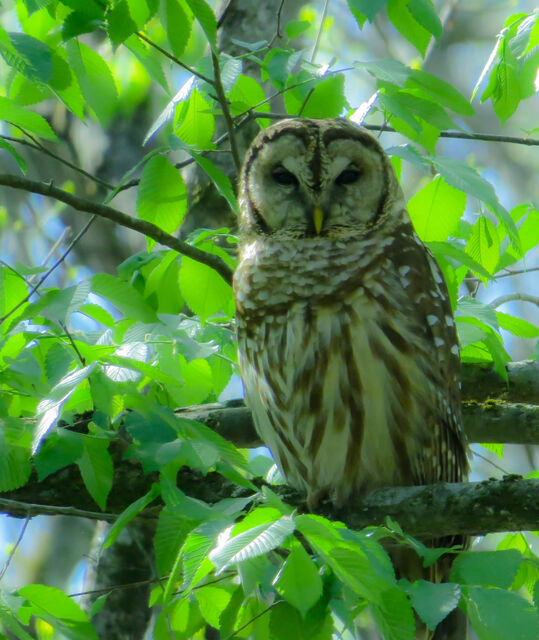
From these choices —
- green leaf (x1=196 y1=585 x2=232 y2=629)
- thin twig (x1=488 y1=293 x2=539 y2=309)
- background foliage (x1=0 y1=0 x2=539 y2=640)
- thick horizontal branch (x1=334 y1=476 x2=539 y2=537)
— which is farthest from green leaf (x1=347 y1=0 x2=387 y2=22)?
thin twig (x1=488 y1=293 x2=539 y2=309)

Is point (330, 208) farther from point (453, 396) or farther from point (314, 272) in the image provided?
point (453, 396)

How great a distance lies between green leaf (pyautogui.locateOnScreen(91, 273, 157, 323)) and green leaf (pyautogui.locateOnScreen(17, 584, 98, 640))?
0.76 metres

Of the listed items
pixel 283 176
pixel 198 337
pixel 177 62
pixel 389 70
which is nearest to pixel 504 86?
pixel 389 70

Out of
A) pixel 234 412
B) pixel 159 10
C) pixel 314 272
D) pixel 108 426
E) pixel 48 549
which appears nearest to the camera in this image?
pixel 108 426

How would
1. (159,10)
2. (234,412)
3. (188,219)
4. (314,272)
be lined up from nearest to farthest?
(159,10)
(314,272)
(234,412)
(188,219)

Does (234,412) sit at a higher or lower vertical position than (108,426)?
lower

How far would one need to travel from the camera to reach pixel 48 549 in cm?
793

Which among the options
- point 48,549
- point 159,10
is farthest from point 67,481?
point 48,549

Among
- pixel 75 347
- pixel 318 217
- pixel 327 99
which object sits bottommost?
pixel 75 347

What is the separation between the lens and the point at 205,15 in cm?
230

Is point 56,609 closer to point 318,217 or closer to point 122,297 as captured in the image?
point 122,297

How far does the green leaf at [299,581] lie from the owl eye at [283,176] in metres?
1.90

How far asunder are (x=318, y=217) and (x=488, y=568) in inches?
68.0

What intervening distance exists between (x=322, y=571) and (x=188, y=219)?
295 cm
